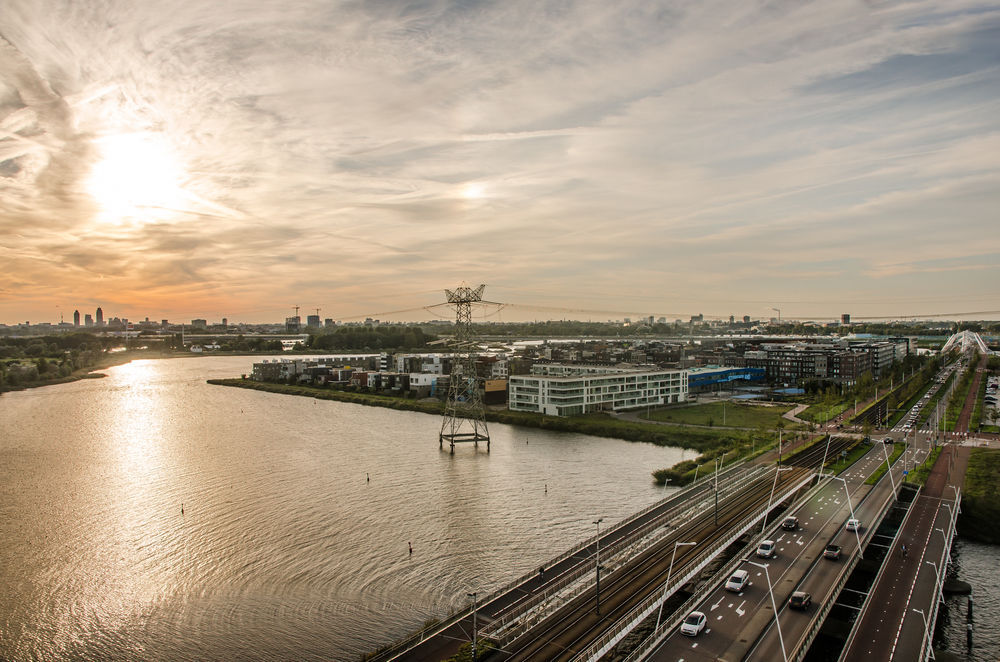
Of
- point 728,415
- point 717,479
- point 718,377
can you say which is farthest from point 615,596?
point 718,377

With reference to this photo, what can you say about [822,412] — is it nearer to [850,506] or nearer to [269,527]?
[850,506]

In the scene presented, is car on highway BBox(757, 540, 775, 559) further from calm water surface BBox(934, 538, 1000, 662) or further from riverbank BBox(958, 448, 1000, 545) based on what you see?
riverbank BBox(958, 448, 1000, 545)

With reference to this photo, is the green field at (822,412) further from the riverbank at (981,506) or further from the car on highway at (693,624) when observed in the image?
the car on highway at (693,624)

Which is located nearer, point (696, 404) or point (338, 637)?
point (338, 637)

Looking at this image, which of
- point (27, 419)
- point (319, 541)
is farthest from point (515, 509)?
point (27, 419)

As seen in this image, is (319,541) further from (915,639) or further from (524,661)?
(915,639)

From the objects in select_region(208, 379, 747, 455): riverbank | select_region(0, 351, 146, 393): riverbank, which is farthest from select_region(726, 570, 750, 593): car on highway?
select_region(0, 351, 146, 393): riverbank

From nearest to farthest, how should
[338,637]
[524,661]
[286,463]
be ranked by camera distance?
[524,661]
[338,637]
[286,463]
